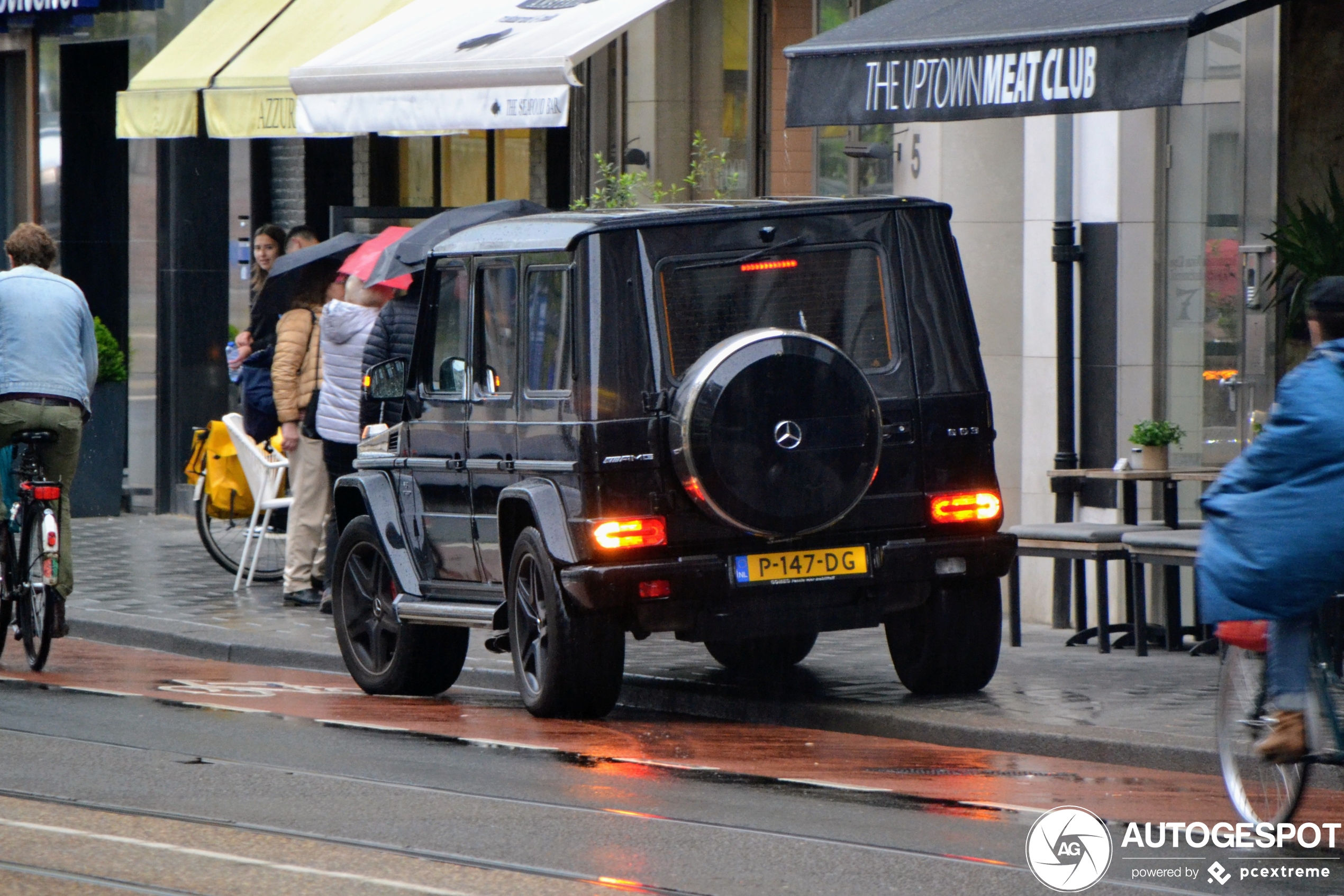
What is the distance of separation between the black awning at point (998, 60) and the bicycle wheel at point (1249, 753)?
3449 millimetres

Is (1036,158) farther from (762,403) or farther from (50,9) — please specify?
(50,9)

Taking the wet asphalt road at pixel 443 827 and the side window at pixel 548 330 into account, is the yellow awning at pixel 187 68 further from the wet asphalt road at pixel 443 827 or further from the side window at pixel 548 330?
the wet asphalt road at pixel 443 827

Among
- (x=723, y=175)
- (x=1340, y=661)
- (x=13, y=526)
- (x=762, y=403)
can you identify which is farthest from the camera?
(x=723, y=175)

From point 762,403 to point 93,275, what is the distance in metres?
14.3

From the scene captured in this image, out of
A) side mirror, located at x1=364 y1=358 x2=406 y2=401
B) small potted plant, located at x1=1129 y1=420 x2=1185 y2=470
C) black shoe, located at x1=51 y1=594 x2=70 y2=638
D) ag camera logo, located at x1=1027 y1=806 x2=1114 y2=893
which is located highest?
side mirror, located at x1=364 y1=358 x2=406 y2=401

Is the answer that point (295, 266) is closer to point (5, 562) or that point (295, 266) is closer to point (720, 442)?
point (5, 562)

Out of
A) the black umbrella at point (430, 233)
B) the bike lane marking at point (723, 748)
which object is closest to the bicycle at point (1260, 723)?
the bike lane marking at point (723, 748)

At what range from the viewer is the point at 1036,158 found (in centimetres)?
1315

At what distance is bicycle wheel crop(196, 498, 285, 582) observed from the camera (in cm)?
1478

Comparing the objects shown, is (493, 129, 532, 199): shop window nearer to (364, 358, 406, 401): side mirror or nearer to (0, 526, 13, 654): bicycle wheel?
(364, 358, 406, 401): side mirror

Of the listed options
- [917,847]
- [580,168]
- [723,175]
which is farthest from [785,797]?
[580,168]

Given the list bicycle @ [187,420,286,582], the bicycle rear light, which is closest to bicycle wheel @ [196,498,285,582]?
bicycle @ [187,420,286,582]

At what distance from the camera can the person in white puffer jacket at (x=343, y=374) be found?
12914 millimetres

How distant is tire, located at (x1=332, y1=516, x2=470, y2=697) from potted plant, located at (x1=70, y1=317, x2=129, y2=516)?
29.2ft
